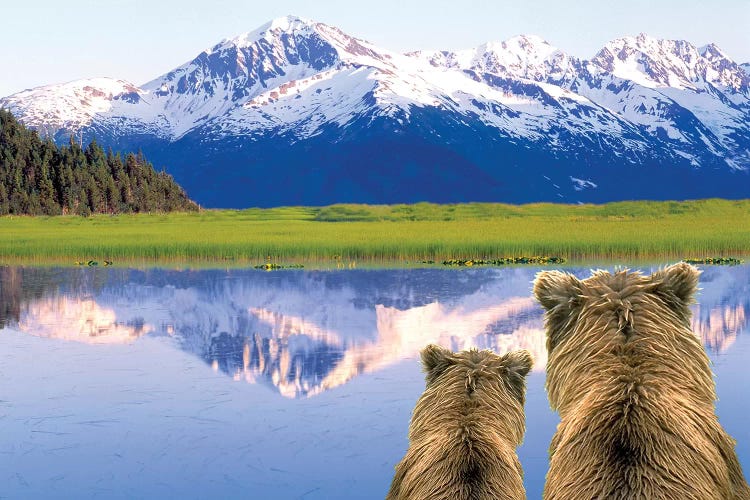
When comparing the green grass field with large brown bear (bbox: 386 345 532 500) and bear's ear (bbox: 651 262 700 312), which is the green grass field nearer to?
large brown bear (bbox: 386 345 532 500)

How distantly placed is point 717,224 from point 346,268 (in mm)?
32177

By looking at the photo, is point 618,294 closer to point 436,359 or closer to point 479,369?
point 479,369

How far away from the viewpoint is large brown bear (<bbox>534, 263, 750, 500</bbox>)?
9.65ft

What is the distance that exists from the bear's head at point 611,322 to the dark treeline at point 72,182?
116m

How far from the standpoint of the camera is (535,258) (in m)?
45.2

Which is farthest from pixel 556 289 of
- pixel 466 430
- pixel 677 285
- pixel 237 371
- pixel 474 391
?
pixel 237 371

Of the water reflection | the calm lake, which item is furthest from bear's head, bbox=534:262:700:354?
the water reflection

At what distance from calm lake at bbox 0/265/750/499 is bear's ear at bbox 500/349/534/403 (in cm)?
554

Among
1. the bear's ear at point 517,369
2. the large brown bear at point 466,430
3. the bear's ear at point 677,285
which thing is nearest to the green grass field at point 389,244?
the bear's ear at point 517,369

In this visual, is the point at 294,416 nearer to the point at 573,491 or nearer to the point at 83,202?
the point at 573,491

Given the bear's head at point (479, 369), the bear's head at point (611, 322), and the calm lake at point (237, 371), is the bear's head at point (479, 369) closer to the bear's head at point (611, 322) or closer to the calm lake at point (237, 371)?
the bear's head at point (611, 322)

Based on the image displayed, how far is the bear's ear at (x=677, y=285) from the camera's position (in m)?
3.29

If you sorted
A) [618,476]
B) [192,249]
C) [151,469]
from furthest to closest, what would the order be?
[192,249] → [151,469] → [618,476]

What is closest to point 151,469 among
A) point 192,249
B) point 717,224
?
point 192,249
